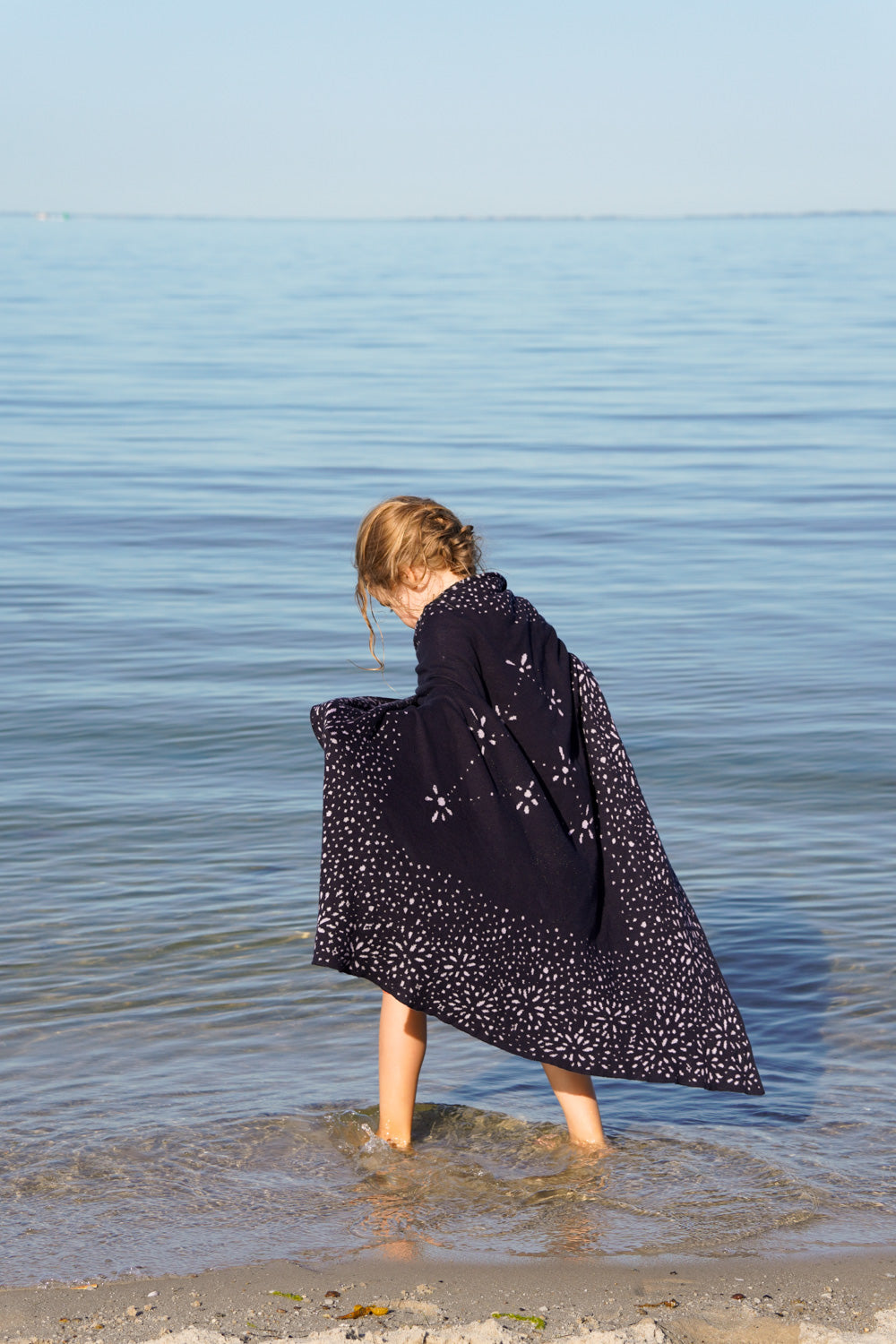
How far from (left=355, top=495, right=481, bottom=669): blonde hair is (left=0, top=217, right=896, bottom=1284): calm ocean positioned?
4.98 ft

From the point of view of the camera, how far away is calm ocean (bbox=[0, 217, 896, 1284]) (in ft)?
13.3

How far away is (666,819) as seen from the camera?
727 centimetres

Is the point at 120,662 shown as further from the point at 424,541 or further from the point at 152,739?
the point at 424,541

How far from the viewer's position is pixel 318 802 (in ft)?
25.0

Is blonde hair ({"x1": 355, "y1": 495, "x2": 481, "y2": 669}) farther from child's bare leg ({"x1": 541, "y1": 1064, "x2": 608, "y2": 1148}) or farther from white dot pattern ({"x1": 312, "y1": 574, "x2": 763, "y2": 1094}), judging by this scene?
child's bare leg ({"x1": 541, "y1": 1064, "x2": 608, "y2": 1148})

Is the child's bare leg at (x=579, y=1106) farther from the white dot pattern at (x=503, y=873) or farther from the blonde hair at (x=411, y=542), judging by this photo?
the blonde hair at (x=411, y=542)

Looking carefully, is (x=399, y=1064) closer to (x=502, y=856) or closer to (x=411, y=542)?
(x=502, y=856)

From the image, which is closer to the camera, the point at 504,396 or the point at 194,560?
the point at 194,560

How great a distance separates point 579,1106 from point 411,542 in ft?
5.08

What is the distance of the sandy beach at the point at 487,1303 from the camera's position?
321cm

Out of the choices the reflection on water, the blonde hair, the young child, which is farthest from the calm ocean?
the blonde hair

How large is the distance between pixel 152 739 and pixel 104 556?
5.28 meters

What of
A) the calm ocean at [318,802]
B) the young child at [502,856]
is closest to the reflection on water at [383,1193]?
Answer: the calm ocean at [318,802]

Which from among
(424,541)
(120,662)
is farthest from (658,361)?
(424,541)
